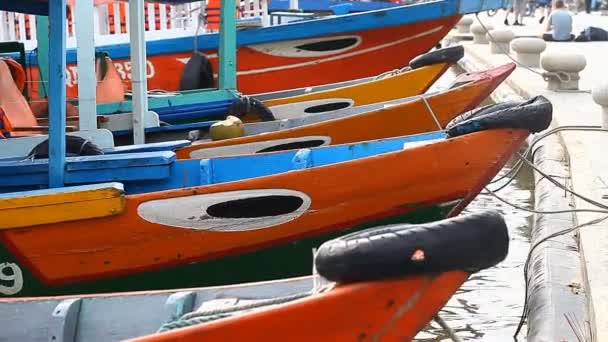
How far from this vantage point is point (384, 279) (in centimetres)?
340

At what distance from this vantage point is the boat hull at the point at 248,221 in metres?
5.73

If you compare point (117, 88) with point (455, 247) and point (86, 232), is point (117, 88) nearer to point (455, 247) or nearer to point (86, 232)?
point (86, 232)

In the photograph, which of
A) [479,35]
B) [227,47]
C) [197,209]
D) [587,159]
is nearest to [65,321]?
[197,209]

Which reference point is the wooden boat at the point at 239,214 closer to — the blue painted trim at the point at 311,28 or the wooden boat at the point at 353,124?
the wooden boat at the point at 353,124

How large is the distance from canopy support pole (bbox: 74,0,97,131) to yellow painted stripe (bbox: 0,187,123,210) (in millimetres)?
1702

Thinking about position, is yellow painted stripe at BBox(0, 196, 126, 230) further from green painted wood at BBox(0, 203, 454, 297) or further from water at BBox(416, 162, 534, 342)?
water at BBox(416, 162, 534, 342)

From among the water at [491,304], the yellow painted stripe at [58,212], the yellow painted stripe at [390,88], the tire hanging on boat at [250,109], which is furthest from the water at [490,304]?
the tire hanging on boat at [250,109]

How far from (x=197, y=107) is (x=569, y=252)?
3.80m

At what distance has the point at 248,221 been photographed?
5938mm

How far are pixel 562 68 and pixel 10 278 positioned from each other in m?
Result: 8.81

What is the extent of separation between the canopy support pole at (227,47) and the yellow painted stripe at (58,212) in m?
3.82

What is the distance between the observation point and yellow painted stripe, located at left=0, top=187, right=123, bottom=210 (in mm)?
5547

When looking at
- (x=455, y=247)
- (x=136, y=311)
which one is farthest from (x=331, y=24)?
(x=455, y=247)

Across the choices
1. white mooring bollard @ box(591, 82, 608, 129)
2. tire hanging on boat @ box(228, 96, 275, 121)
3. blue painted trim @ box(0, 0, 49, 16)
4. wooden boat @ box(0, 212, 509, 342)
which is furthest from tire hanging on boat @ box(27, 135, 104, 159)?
white mooring bollard @ box(591, 82, 608, 129)
